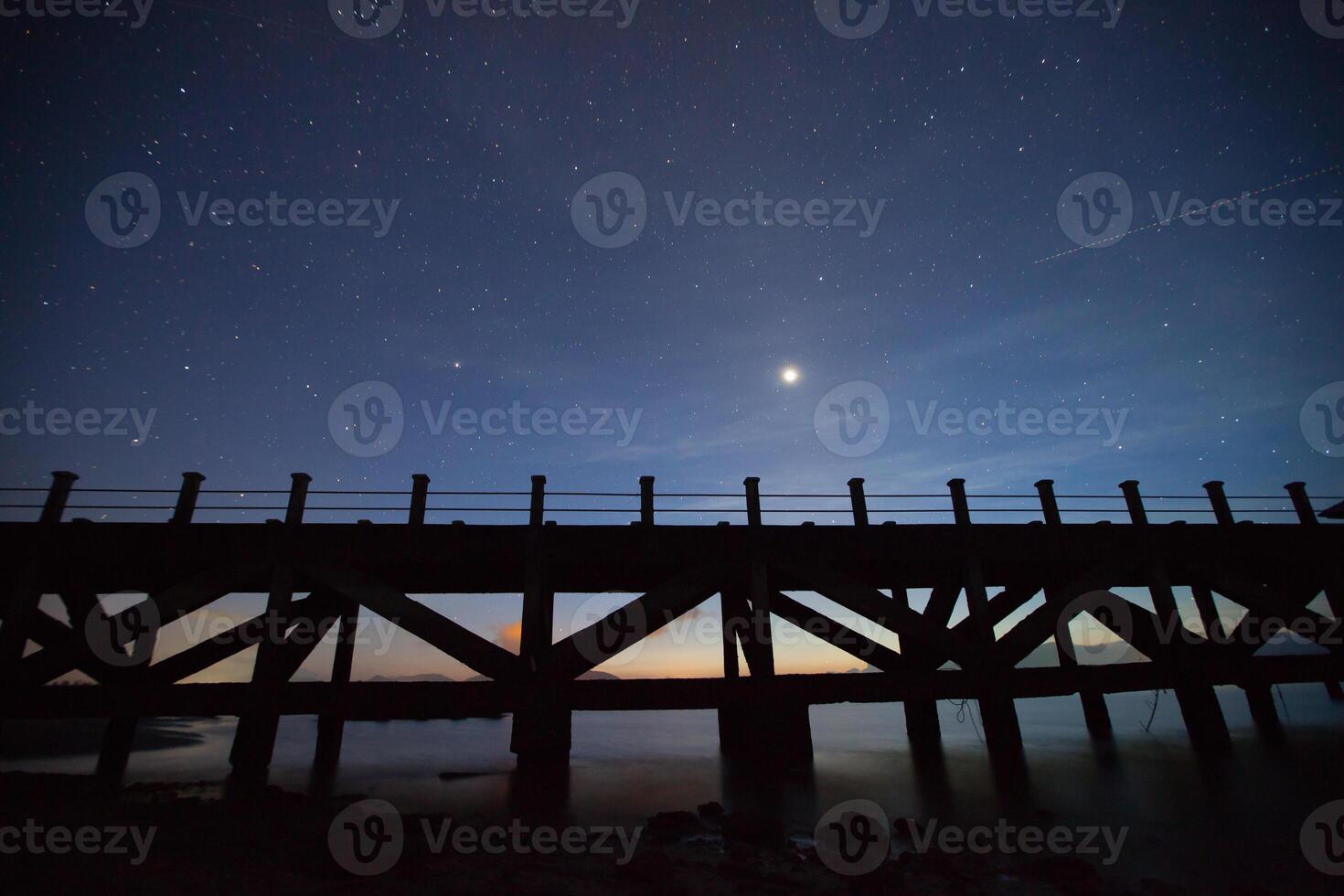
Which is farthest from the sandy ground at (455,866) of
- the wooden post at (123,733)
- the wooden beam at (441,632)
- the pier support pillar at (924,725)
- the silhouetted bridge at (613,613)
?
the pier support pillar at (924,725)

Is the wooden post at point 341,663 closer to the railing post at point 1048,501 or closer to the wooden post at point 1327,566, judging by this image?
the railing post at point 1048,501

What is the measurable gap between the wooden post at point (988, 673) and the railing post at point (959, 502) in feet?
0.07

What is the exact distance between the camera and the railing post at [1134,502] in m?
10.4

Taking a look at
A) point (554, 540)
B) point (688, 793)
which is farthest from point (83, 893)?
point (688, 793)

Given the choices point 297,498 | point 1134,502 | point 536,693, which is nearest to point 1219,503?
point 1134,502

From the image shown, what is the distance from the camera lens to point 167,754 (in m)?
19.1

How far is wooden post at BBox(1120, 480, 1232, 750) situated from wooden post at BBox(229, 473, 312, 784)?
14271mm

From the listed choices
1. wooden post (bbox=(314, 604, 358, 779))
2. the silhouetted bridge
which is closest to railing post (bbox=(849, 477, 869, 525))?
the silhouetted bridge

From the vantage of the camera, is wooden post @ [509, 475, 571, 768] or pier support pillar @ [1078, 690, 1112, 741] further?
pier support pillar @ [1078, 690, 1112, 741]

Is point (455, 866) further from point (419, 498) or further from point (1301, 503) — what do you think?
point (1301, 503)

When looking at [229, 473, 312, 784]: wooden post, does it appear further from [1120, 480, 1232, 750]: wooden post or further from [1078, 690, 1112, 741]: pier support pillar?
[1078, 690, 1112, 741]: pier support pillar

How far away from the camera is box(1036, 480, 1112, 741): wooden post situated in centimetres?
1027

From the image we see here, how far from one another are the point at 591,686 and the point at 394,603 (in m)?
3.19

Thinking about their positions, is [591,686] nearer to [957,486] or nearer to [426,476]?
[426,476]
